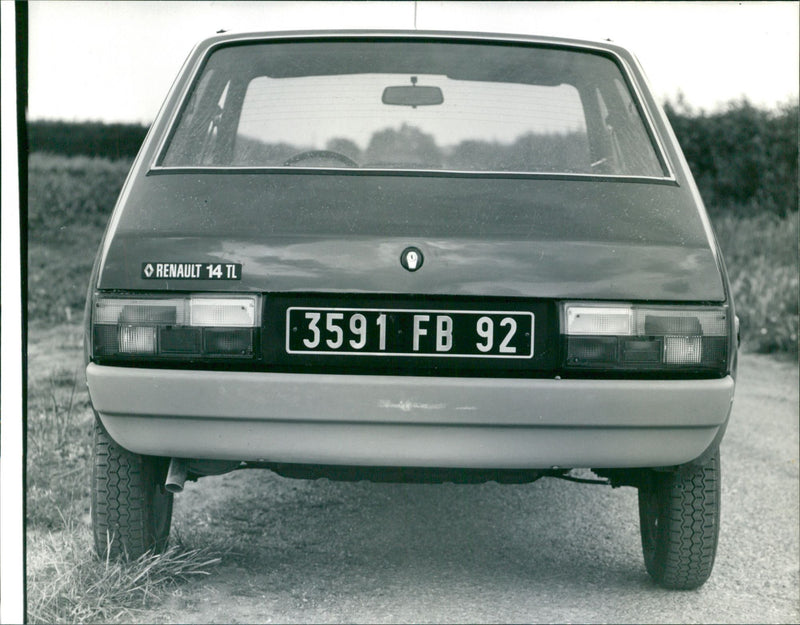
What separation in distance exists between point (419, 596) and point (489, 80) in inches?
65.5

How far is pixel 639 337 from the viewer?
2.72m

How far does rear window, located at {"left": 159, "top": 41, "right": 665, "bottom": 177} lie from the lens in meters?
3.24

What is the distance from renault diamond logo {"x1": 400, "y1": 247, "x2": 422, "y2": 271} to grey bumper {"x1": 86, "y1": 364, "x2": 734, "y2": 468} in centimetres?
30

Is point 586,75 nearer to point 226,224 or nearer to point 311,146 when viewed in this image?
point 311,146

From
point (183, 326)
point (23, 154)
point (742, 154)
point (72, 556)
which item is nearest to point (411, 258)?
point (183, 326)

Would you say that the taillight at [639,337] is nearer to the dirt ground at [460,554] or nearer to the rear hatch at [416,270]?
the rear hatch at [416,270]

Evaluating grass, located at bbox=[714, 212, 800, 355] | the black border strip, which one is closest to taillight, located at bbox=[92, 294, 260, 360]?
the black border strip

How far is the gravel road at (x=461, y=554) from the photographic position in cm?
311

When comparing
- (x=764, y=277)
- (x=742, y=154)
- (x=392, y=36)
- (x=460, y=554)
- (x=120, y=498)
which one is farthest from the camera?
(x=742, y=154)

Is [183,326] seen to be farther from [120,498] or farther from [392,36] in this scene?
[392,36]

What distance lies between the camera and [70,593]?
9.63ft

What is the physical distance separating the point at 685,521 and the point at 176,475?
152 cm

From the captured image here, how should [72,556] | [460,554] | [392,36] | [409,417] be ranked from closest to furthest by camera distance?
[409,417] < [72,556] < [392,36] < [460,554]

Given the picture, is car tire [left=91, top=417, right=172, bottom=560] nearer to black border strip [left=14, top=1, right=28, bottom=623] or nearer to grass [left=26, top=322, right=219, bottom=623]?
grass [left=26, top=322, right=219, bottom=623]
